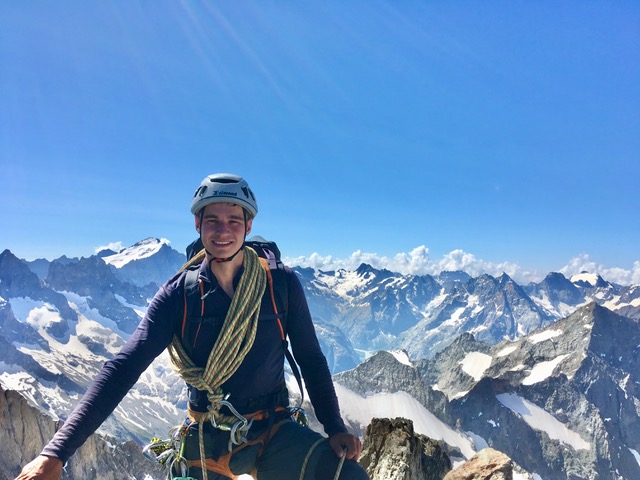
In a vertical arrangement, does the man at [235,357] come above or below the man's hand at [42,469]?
above

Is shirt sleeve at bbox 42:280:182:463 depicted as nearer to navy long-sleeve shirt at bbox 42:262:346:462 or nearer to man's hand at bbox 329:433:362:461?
navy long-sleeve shirt at bbox 42:262:346:462

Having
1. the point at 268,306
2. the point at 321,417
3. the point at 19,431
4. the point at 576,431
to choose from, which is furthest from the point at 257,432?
the point at 576,431

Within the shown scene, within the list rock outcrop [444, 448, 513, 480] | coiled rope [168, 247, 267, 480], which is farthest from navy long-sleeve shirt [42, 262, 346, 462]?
rock outcrop [444, 448, 513, 480]

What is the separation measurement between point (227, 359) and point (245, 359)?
11.8 inches

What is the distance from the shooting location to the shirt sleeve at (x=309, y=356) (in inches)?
235

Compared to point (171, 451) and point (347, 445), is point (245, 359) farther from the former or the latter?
point (347, 445)

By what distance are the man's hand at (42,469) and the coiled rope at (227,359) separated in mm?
1592

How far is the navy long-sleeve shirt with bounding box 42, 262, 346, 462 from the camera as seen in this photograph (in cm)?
510

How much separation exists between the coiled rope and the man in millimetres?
13

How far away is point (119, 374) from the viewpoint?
5.11m

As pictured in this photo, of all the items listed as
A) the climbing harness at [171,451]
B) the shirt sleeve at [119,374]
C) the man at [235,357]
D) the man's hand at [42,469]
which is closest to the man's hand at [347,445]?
the man at [235,357]

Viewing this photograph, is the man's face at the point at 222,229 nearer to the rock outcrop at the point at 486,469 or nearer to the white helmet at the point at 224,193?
the white helmet at the point at 224,193

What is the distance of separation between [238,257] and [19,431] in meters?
85.9

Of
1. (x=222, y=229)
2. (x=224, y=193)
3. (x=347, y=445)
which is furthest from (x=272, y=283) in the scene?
(x=347, y=445)
